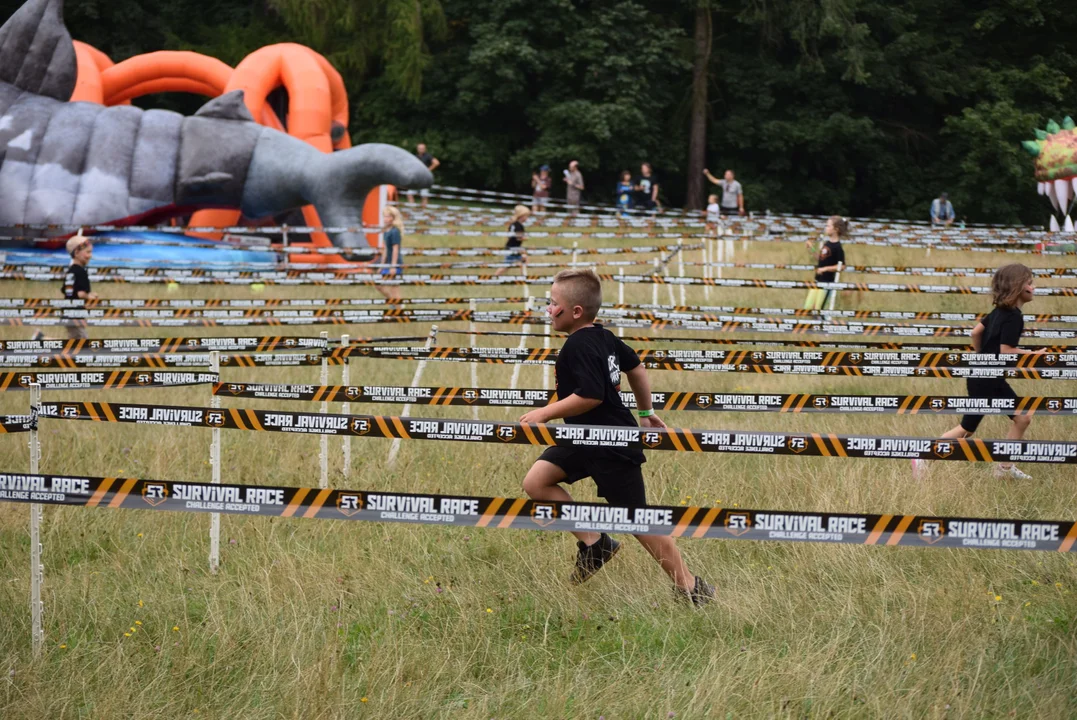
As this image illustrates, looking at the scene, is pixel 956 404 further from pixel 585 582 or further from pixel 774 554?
pixel 585 582

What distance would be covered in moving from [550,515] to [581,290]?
4.04 feet

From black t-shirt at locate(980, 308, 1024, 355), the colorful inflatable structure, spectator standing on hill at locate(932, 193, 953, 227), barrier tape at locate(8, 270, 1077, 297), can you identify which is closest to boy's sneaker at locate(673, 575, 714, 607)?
black t-shirt at locate(980, 308, 1024, 355)

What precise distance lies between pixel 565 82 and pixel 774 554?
39.1 m

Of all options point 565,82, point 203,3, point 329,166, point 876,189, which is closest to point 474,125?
point 565,82

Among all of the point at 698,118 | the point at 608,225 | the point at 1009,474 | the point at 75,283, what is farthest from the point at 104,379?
the point at 698,118

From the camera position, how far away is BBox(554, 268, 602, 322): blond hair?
5266 millimetres

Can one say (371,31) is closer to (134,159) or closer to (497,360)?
(134,159)

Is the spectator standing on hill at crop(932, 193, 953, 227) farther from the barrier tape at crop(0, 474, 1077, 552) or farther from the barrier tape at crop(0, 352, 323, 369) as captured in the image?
the barrier tape at crop(0, 474, 1077, 552)

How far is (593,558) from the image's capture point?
5598 millimetres

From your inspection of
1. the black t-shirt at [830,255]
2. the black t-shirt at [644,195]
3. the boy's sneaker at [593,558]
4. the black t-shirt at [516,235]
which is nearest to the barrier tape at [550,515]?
the boy's sneaker at [593,558]

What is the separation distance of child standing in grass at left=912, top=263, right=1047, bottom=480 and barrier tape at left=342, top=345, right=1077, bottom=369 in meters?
0.15

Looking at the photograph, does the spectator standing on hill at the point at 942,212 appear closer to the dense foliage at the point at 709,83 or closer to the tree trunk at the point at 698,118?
the dense foliage at the point at 709,83

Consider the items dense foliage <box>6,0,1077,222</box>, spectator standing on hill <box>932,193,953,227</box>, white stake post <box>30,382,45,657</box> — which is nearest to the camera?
white stake post <box>30,382,45,657</box>

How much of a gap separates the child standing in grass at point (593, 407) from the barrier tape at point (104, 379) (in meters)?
1.88
